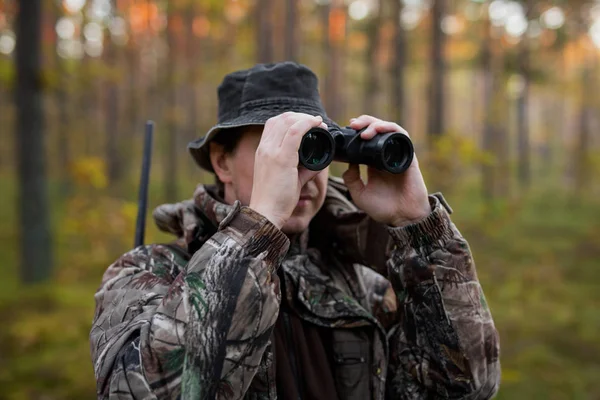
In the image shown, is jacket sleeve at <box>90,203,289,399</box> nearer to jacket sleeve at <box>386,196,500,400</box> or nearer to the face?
the face

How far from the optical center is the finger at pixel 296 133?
1.67 m

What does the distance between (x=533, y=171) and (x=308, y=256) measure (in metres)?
37.3

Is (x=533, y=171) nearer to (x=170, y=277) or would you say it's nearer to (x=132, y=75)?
(x=132, y=75)

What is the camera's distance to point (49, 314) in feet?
23.3

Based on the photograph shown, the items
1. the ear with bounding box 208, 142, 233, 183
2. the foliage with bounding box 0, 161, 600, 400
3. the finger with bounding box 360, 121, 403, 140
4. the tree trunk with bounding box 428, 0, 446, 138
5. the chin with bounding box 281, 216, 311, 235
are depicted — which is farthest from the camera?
the tree trunk with bounding box 428, 0, 446, 138

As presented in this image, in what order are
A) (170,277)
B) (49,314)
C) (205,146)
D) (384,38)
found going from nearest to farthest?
(170,277) → (205,146) → (49,314) → (384,38)

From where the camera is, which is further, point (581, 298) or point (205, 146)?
point (581, 298)

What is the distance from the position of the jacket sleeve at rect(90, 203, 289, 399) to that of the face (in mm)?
358

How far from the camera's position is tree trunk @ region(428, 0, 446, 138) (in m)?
9.10

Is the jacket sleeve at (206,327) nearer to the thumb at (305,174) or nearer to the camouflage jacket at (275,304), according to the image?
the camouflage jacket at (275,304)

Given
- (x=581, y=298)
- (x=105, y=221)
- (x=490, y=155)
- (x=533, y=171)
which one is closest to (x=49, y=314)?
(x=105, y=221)

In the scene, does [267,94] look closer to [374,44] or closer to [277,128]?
[277,128]

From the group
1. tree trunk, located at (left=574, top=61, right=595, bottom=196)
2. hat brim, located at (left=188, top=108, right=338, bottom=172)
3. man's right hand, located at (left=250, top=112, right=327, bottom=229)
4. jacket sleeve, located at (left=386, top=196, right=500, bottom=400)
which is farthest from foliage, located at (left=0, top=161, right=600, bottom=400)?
tree trunk, located at (left=574, top=61, right=595, bottom=196)

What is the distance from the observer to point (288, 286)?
192 centimetres
